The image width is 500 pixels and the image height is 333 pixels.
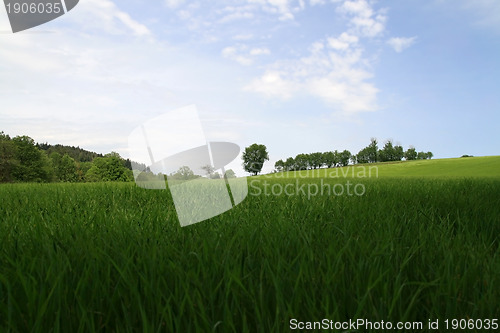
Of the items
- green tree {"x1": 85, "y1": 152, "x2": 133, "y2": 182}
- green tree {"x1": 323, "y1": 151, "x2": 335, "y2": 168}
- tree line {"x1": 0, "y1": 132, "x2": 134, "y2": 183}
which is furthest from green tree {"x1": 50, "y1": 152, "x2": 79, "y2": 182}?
green tree {"x1": 323, "y1": 151, "x2": 335, "y2": 168}

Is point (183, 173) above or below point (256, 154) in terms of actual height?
below

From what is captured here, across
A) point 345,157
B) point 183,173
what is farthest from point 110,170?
point 345,157

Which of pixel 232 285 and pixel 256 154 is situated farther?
pixel 256 154

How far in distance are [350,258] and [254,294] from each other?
55 centimetres

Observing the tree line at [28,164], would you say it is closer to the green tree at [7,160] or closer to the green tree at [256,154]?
the green tree at [7,160]

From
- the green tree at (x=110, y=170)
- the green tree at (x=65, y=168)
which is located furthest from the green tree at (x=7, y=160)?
the green tree at (x=65, y=168)

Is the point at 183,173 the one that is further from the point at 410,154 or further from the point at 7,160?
the point at 410,154

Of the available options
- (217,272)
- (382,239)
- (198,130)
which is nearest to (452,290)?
(382,239)

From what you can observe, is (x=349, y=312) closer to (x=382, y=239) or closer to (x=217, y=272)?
(x=217, y=272)

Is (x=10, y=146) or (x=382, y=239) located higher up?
(x=10, y=146)

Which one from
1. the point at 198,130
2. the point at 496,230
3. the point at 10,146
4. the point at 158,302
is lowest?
the point at 496,230

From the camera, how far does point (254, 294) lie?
3.29 ft

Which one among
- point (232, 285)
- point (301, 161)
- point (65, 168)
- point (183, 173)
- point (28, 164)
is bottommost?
point (232, 285)

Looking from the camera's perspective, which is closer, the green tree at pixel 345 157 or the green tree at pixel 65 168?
the green tree at pixel 65 168
